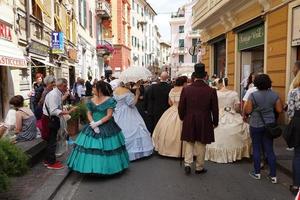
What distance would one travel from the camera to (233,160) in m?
7.59

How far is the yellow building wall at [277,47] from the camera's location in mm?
10852

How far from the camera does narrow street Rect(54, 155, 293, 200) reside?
18.2 feet

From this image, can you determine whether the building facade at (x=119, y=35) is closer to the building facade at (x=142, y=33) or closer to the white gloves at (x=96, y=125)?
the building facade at (x=142, y=33)

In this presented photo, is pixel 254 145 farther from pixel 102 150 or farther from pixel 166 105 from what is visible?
pixel 166 105

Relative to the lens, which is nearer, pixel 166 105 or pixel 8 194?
pixel 8 194

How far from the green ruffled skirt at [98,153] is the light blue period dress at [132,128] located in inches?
50.5

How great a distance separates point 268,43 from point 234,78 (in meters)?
4.22

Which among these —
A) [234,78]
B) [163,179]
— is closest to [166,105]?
[163,179]

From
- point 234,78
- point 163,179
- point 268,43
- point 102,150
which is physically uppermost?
point 268,43

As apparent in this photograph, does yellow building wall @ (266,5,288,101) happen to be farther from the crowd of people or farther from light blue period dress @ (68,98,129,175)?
light blue period dress @ (68,98,129,175)

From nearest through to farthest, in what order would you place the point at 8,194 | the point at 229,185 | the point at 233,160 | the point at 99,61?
1. the point at 8,194
2. the point at 229,185
3. the point at 233,160
4. the point at 99,61

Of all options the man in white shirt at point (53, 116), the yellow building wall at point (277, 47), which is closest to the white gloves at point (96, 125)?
the man in white shirt at point (53, 116)

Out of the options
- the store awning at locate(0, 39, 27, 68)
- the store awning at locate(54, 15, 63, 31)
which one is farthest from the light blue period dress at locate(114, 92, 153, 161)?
the store awning at locate(54, 15, 63, 31)

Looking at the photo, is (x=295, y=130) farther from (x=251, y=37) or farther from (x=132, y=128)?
(x=251, y=37)
